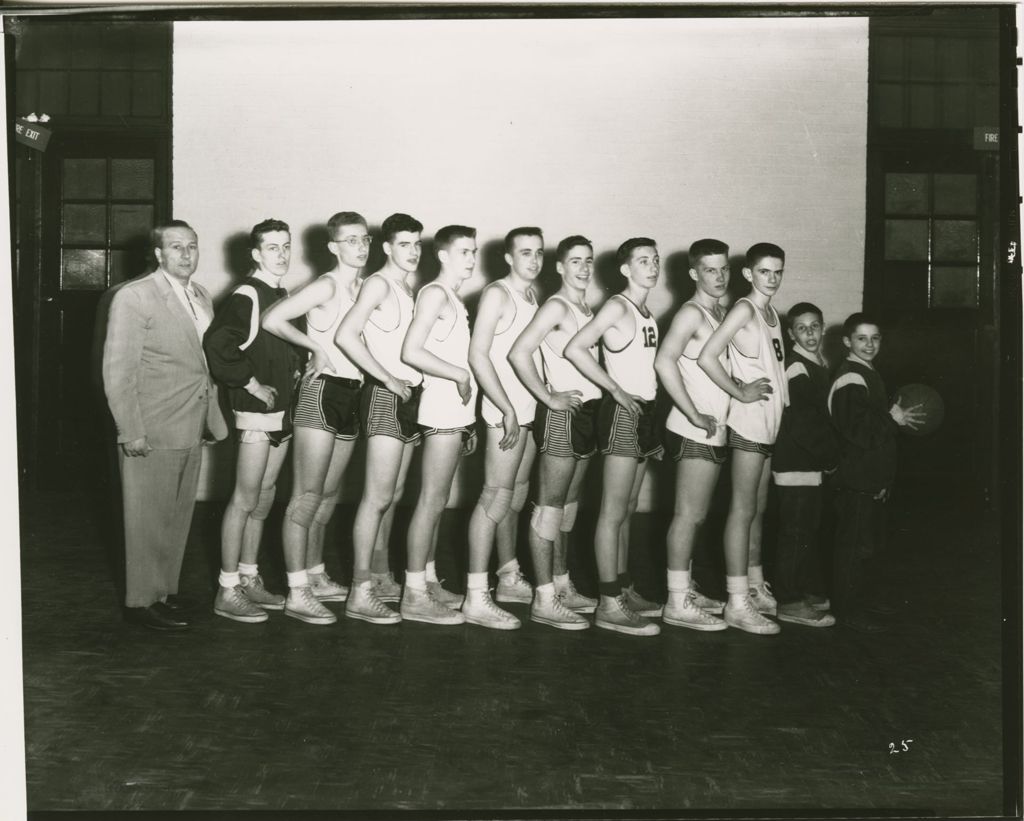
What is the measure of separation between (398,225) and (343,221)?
22 centimetres

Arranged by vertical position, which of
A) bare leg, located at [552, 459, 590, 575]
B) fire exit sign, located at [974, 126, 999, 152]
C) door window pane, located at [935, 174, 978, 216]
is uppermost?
fire exit sign, located at [974, 126, 999, 152]

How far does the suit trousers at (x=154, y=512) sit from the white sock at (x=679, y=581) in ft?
6.51

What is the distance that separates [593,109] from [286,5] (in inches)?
49.0

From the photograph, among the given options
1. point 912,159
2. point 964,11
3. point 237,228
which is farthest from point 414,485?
point 964,11

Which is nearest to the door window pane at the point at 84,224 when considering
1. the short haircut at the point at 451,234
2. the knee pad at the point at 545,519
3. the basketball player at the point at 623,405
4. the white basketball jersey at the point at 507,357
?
the short haircut at the point at 451,234

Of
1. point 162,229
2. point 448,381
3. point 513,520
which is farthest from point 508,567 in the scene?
point 162,229

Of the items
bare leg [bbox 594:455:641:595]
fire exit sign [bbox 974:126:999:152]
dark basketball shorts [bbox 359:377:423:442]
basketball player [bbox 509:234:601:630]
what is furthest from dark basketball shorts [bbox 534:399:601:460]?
fire exit sign [bbox 974:126:999:152]

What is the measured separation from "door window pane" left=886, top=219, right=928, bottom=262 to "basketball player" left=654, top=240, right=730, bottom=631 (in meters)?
0.67

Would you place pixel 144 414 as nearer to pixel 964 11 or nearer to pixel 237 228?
pixel 237 228

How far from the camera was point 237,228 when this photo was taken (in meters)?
4.98

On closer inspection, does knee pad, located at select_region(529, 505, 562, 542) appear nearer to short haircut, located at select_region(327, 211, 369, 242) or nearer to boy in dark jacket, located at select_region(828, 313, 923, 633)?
boy in dark jacket, located at select_region(828, 313, 923, 633)

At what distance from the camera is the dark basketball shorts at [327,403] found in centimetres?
498

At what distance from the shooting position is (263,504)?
16.7 feet

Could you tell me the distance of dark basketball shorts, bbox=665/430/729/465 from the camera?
5070 mm
